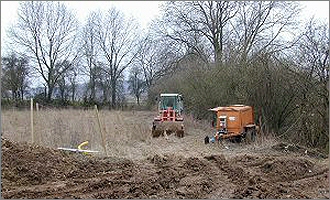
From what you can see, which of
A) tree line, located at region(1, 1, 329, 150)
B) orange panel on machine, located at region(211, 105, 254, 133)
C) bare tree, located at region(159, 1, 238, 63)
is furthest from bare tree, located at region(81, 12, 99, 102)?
orange panel on machine, located at region(211, 105, 254, 133)

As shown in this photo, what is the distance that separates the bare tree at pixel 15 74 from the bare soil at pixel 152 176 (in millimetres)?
31286

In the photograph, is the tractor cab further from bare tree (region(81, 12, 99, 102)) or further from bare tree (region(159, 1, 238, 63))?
bare tree (region(81, 12, 99, 102))

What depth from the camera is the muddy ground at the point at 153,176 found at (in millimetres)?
7176

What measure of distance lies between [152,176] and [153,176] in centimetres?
2

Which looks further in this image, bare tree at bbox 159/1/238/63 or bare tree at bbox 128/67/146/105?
bare tree at bbox 128/67/146/105

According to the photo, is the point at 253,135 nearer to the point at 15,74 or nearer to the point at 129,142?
the point at 129,142

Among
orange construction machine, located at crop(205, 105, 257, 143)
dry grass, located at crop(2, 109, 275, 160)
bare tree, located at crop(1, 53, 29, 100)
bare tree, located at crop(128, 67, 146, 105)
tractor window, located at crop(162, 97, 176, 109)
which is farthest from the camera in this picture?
bare tree, located at crop(128, 67, 146, 105)

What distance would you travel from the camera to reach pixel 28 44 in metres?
41.8

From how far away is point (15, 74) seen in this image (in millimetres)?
40312

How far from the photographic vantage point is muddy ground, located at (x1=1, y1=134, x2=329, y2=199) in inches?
283

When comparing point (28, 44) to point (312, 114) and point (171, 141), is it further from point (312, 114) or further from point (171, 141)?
point (312, 114)

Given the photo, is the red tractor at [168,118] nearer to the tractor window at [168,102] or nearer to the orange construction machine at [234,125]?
the tractor window at [168,102]

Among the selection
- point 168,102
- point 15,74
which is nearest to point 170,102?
point 168,102

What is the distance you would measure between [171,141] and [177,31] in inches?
617
